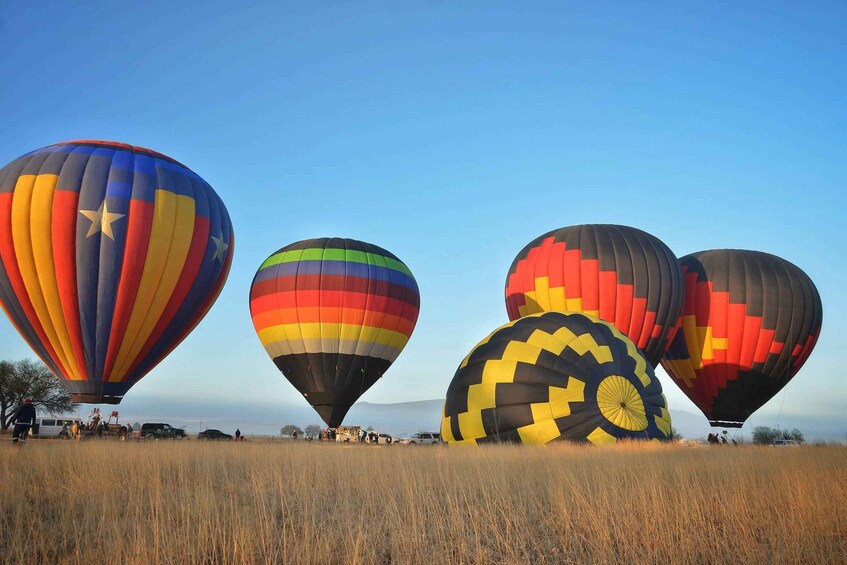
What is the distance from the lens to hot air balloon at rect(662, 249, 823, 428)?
92.6ft

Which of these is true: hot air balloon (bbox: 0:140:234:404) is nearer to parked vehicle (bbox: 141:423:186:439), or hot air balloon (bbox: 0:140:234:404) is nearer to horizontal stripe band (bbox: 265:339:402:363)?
horizontal stripe band (bbox: 265:339:402:363)

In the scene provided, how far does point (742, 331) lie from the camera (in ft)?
92.2

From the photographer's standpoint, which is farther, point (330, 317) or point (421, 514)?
point (330, 317)

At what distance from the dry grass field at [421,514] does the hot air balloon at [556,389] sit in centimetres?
462

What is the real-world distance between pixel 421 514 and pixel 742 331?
2595 centimetres

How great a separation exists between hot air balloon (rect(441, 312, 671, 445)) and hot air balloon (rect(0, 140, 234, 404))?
12429 millimetres

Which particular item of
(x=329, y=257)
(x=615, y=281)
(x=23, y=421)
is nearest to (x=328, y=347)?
(x=329, y=257)

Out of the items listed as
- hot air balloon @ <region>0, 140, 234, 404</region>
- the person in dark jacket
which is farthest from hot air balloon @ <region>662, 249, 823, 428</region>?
the person in dark jacket

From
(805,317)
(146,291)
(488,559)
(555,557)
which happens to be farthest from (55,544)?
(805,317)

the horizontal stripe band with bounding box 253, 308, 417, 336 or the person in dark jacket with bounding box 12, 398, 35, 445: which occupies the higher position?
the horizontal stripe band with bounding box 253, 308, 417, 336

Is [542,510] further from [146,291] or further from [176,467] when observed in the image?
[146,291]

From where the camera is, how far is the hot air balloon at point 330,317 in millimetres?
28359

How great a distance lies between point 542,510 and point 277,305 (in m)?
23.8

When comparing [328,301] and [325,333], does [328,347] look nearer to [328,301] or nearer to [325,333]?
[325,333]
